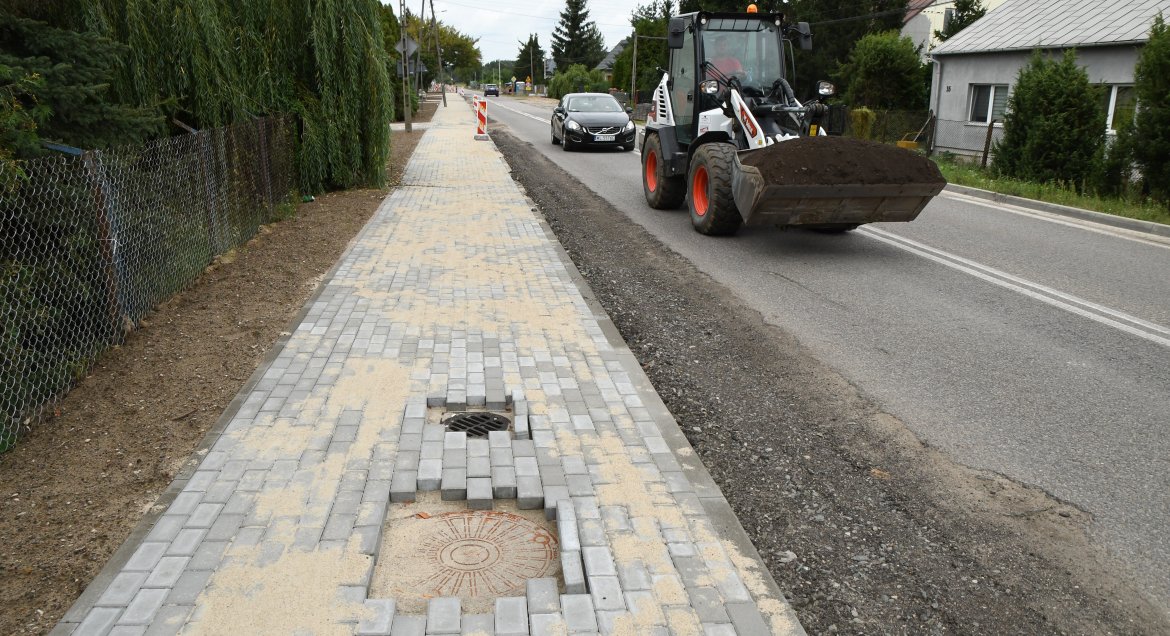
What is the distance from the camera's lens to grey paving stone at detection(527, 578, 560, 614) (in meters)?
2.94

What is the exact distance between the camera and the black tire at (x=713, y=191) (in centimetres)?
963

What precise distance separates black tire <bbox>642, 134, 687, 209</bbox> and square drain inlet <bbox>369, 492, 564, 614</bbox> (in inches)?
354

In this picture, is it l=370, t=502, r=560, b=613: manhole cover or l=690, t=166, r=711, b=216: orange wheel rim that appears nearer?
l=370, t=502, r=560, b=613: manhole cover

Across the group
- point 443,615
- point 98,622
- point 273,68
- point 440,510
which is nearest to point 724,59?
point 273,68

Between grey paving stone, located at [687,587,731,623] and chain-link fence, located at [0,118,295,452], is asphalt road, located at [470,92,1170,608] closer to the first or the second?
grey paving stone, located at [687,587,731,623]

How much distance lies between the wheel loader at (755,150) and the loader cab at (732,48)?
0.6 inches

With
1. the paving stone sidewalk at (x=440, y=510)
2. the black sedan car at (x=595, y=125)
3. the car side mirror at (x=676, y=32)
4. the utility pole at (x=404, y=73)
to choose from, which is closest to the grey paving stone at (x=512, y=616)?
the paving stone sidewalk at (x=440, y=510)

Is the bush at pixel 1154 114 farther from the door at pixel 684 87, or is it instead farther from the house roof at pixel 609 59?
the house roof at pixel 609 59

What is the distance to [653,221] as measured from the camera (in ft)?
38.2

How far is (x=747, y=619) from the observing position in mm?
2910

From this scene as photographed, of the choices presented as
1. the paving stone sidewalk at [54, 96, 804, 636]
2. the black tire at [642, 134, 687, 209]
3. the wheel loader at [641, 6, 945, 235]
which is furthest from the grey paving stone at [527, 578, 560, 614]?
the black tire at [642, 134, 687, 209]

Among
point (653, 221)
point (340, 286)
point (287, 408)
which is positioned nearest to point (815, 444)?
point (287, 408)

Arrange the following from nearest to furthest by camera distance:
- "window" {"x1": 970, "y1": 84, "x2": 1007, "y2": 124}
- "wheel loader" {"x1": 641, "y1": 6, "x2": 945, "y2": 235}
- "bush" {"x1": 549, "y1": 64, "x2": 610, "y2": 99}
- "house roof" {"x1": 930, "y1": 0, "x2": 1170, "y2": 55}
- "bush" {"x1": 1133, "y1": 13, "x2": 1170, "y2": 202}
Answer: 1. "wheel loader" {"x1": 641, "y1": 6, "x2": 945, "y2": 235}
2. "bush" {"x1": 1133, "y1": 13, "x2": 1170, "y2": 202}
3. "house roof" {"x1": 930, "y1": 0, "x2": 1170, "y2": 55}
4. "window" {"x1": 970, "y1": 84, "x2": 1007, "y2": 124}
5. "bush" {"x1": 549, "y1": 64, "x2": 610, "y2": 99}

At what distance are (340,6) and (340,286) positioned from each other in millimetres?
6831
